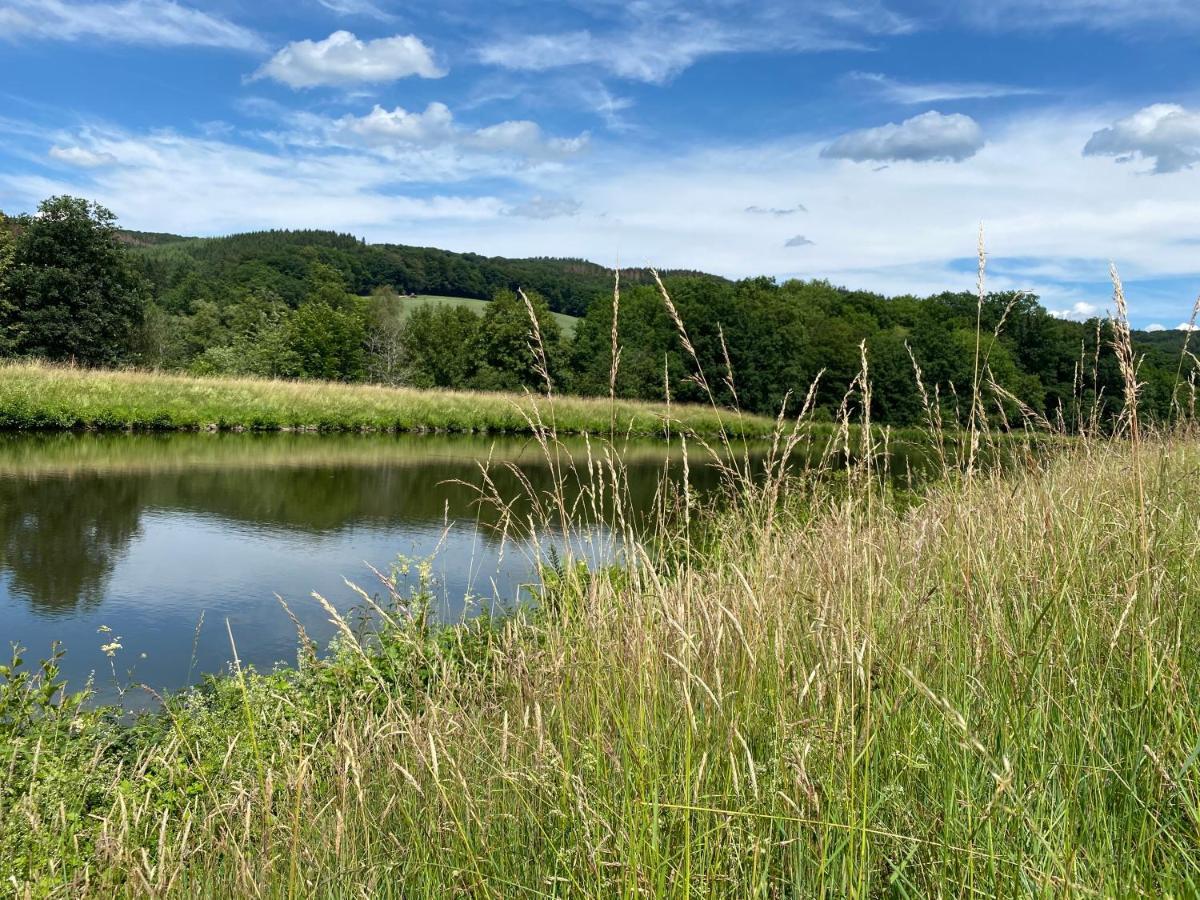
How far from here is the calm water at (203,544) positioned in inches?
275

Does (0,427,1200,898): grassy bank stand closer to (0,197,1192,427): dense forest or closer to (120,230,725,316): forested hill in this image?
(0,197,1192,427): dense forest

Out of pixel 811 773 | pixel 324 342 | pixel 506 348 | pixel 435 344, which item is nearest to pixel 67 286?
pixel 324 342

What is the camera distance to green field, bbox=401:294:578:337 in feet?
246

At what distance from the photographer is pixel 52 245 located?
1513 inches

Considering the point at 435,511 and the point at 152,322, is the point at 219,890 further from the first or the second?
the point at 152,322

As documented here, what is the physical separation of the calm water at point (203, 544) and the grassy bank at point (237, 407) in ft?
6.64

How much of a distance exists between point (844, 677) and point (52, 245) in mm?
46273

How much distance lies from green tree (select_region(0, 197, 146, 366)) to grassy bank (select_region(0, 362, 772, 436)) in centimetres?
1061

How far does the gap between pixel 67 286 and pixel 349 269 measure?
154 feet

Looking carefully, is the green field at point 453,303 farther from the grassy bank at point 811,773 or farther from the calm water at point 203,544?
the grassy bank at point 811,773

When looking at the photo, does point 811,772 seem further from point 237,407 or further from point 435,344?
point 435,344

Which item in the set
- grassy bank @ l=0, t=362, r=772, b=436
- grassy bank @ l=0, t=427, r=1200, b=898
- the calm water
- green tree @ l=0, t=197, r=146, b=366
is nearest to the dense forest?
green tree @ l=0, t=197, r=146, b=366

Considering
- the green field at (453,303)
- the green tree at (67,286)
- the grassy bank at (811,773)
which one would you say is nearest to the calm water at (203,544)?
the grassy bank at (811,773)

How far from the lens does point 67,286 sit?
38.2 metres
